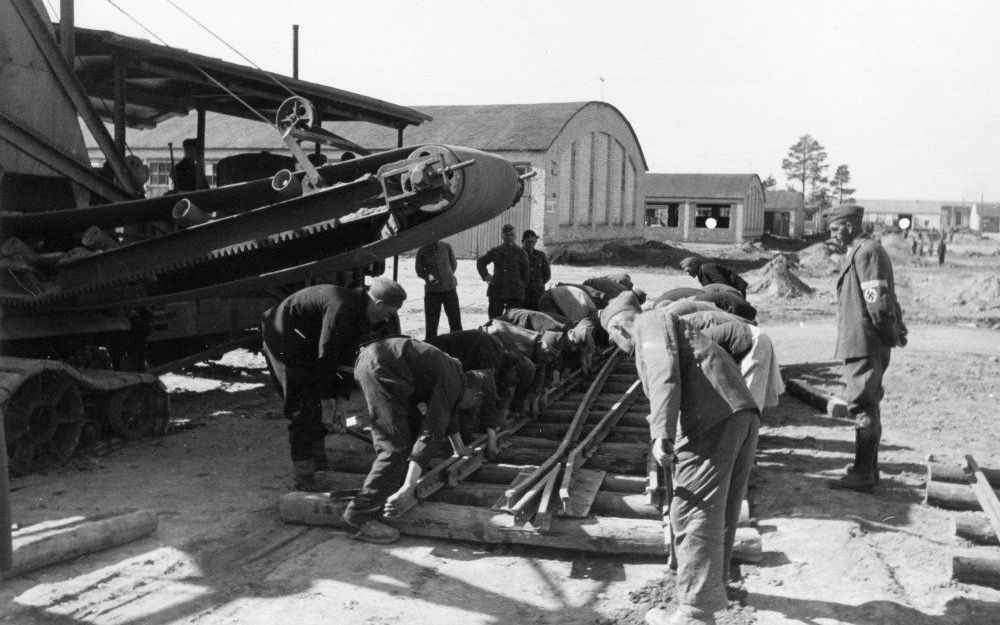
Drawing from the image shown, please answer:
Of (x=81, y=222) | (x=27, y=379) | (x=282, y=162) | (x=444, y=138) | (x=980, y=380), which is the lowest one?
(x=980, y=380)

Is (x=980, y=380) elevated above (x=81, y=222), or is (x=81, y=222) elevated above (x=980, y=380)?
(x=81, y=222)

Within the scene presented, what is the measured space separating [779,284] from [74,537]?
21143mm

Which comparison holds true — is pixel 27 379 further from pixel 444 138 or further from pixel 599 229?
pixel 599 229

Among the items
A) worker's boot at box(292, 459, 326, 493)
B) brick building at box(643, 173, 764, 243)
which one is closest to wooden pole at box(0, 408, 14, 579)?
worker's boot at box(292, 459, 326, 493)

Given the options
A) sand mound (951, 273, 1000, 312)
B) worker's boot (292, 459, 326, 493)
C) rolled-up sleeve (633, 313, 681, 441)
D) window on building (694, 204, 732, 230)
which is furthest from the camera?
window on building (694, 204, 732, 230)

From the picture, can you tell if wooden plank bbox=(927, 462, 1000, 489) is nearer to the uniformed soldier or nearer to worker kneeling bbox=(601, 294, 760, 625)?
the uniformed soldier

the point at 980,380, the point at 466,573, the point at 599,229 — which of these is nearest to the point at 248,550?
the point at 466,573

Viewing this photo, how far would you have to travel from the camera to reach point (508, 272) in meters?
12.0

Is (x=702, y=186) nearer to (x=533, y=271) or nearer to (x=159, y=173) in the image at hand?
(x=159, y=173)

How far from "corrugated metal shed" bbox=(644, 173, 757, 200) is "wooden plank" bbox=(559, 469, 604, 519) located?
150 feet

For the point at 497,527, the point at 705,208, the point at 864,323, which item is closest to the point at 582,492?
the point at 497,527

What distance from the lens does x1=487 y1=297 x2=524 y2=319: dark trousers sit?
477 inches

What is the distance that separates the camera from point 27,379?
23.3 feet

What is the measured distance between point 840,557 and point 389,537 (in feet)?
9.01
